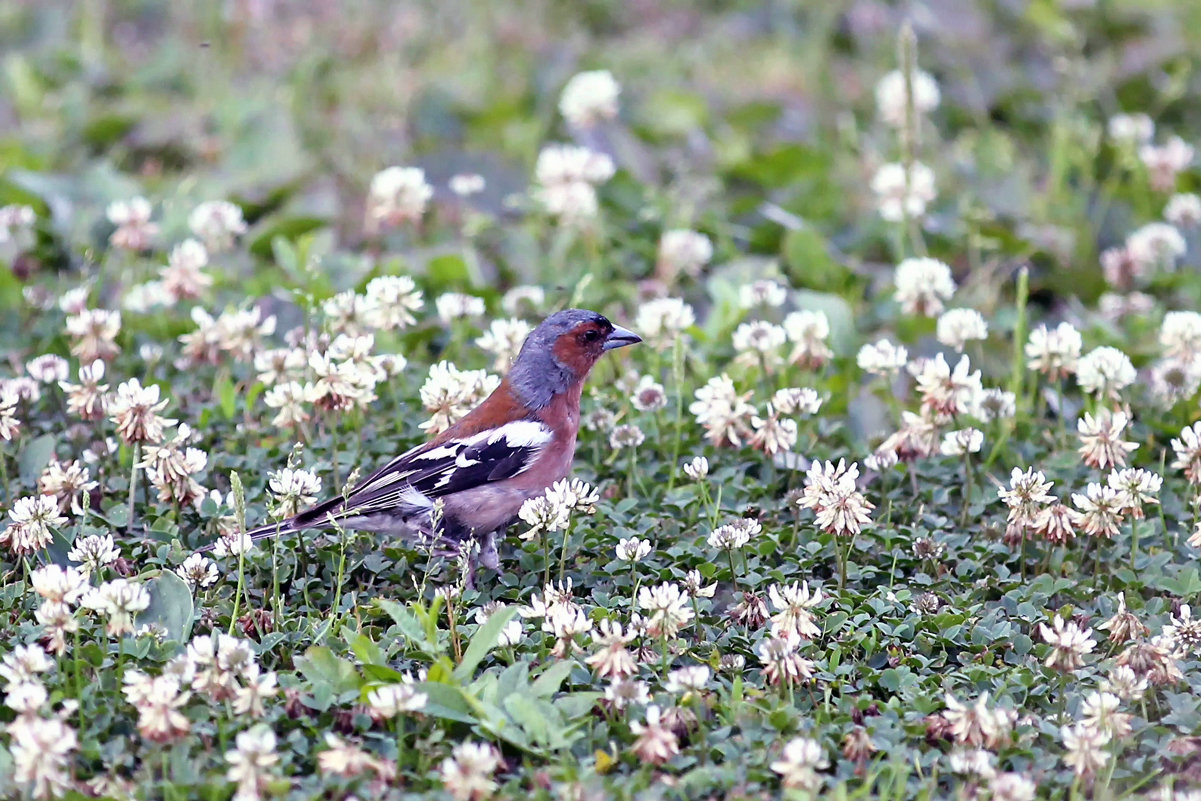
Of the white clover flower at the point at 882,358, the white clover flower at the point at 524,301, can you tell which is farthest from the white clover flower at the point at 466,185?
the white clover flower at the point at 882,358

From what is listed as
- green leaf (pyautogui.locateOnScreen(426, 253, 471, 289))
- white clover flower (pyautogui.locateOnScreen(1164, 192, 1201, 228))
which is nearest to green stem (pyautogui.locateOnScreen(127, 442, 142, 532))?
green leaf (pyautogui.locateOnScreen(426, 253, 471, 289))

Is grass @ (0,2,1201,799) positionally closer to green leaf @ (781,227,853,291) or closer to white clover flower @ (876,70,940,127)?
green leaf @ (781,227,853,291)

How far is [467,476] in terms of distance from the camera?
534 centimetres

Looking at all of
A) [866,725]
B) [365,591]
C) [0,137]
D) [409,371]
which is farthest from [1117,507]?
[0,137]

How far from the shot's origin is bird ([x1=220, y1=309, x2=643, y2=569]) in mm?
5207

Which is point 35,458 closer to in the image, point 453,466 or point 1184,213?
point 453,466

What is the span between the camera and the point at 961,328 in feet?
19.6

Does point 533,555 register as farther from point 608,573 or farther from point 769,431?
point 769,431

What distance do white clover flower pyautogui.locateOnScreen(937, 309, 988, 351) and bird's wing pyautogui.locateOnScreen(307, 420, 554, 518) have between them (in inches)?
65.4

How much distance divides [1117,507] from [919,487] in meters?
1.02

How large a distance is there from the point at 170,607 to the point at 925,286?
350 centimetres

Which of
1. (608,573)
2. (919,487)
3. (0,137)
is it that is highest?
(0,137)

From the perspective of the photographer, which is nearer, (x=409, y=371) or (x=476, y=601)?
(x=476, y=601)

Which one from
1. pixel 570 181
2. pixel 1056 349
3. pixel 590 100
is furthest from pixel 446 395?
pixel 590 100
